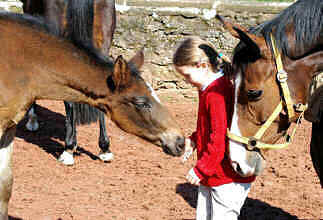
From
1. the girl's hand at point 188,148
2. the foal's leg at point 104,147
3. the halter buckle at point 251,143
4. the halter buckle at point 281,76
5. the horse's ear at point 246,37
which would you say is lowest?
the foal's leg at point 104,147

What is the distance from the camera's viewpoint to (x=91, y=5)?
13.9ft

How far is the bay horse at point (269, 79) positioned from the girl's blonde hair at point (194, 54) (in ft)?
0.61

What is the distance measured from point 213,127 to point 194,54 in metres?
0.43

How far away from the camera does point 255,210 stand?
4.07 metres

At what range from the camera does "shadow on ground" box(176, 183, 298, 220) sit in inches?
156

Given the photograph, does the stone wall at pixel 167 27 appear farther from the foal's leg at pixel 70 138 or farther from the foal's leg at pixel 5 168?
the foal's leg at pixel 5 168

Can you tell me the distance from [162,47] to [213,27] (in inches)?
35.9

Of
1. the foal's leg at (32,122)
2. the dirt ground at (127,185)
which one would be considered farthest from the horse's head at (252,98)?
the foal's leg at (32,122)

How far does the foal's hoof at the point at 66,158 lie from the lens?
494cm

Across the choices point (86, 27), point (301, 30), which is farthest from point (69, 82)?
point (301, 30)

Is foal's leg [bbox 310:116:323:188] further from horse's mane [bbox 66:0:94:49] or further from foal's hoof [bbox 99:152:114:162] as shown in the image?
foal's hoof [bbox 99:152:114:162]

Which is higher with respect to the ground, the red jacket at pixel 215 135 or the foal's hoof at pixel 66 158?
the red jacket at pixel 215 135

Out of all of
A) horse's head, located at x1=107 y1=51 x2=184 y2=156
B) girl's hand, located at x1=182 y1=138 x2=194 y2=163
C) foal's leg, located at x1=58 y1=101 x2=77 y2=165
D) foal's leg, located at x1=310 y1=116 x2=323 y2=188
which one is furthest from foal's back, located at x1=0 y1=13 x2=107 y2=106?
foal's leg, located at x1=58 y1=101 x2=77 y2=165

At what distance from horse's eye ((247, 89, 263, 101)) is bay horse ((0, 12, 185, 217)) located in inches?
20.8
